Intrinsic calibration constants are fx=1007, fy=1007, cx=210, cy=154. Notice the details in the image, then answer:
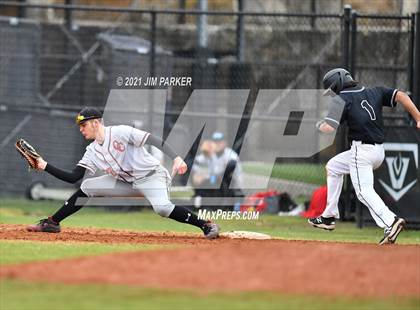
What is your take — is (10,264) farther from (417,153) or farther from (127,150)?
(417,153)

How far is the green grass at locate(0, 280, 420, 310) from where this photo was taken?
23.6ft

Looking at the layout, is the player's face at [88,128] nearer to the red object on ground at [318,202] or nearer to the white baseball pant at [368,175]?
the white baseball pant at [368,175]

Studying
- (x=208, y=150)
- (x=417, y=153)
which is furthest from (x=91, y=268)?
(x=208, y=150)

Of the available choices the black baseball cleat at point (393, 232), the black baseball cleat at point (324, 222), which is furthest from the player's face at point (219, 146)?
the black baseball cleat at point (393, 232)

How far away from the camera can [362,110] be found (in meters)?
12.4

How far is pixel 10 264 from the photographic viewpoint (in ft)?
30.2

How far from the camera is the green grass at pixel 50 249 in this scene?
983 cm

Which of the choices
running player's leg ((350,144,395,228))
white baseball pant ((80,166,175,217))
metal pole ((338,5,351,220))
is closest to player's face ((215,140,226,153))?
metal pole ((338,5,351,220))

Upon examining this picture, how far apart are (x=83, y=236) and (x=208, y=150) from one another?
20.4ft

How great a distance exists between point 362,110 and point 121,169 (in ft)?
10.1

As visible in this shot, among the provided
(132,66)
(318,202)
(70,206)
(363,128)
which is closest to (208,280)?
(70,206)

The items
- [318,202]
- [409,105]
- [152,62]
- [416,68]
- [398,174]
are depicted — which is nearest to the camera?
[409,105]

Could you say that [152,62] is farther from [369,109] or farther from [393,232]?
[393,232]

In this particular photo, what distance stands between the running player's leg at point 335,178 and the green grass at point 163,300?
529 centimetres
